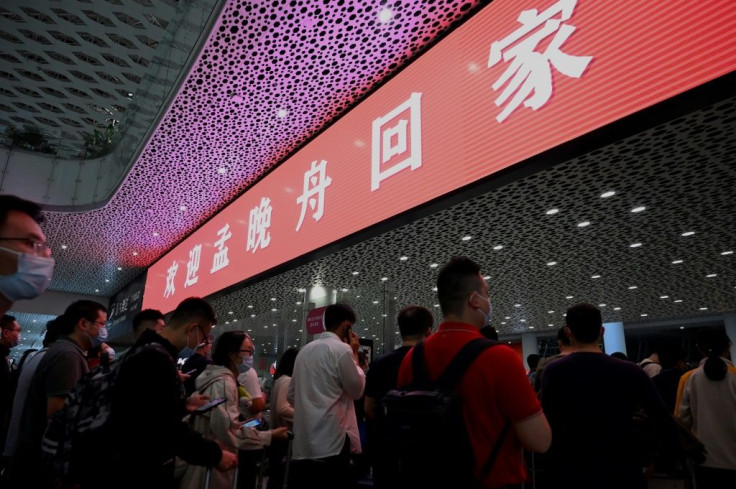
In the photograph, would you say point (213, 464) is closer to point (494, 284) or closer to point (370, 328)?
point (370, 328)

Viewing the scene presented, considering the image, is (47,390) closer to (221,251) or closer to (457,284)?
(457,284)

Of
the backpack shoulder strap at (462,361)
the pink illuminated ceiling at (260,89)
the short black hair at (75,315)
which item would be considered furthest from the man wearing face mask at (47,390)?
the pink illuminated ceiling at (260,89)

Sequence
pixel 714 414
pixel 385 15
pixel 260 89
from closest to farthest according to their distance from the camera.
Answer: pixel 714 414 < pixel 385 15 < pixel 260 89

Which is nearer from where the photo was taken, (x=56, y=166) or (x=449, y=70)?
(x=449, y=70)

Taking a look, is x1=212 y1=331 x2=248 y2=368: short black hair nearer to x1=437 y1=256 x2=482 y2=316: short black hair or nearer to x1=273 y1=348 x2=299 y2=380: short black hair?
x1=273 y1=348 x2=299 y2=380: short black hair

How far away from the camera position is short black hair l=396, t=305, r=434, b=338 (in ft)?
8.75

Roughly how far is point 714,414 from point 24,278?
153 inches

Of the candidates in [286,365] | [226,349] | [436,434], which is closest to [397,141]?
[286,365]

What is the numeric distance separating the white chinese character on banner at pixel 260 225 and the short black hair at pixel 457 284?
4963 millimetres

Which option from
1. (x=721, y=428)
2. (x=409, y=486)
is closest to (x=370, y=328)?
(x=721, y=428)

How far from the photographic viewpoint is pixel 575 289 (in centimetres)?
1024

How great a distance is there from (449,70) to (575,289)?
7.90 m

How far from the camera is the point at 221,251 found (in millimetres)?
7867

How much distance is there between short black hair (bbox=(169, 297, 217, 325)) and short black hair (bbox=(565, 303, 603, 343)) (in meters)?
1.70
